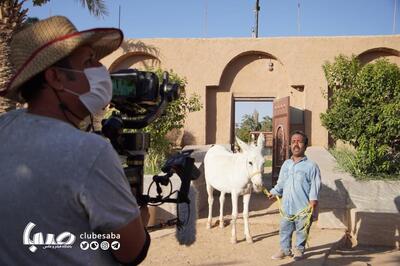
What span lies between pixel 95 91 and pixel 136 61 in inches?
514

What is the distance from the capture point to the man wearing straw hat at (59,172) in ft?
4.14

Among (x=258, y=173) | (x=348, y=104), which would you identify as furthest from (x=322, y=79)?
(x=258, y=173)

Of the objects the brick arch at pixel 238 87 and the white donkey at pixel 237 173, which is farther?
the brick arch at pixel 238 87

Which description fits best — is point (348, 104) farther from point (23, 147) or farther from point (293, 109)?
point (23, 147)

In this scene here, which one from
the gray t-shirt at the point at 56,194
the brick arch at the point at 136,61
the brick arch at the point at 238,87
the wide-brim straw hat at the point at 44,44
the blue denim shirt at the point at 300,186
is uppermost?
the brick arch at the point at 136,61

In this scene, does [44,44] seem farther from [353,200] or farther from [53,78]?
[353,200]

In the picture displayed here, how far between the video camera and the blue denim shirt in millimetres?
3637

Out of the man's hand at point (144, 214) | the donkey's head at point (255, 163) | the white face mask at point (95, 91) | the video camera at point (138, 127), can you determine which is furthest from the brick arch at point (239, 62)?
the white face mask at point (95, 91)

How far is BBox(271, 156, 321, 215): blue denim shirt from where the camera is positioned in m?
5.43

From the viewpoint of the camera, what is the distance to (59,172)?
1254 millimetres

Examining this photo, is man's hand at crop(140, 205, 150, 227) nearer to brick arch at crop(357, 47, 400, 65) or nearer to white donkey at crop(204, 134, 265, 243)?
white donkey at crop(204, 134, 265, 243)

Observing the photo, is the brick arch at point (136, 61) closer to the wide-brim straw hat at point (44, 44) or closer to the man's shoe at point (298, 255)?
the man's shoe at point (298, 255)

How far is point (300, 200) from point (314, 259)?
2.70ft

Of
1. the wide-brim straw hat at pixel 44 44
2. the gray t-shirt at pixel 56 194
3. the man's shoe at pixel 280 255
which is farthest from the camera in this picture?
the man's shoe at pixel 280 255
